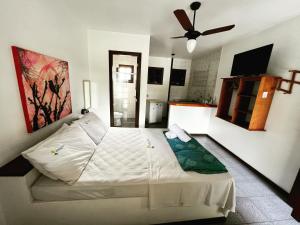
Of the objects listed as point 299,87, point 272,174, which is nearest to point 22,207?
point 272,174

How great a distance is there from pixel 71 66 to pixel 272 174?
373 centimetres

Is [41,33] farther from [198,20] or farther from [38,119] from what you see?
[198,20]

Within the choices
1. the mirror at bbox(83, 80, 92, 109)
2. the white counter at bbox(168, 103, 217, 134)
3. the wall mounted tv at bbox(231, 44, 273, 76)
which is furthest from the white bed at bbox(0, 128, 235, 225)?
the white counter at bbox(168, 103, 217, 134)

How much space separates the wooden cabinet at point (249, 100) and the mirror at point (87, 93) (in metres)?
2.96

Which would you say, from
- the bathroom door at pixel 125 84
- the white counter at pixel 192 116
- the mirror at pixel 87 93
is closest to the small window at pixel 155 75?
the bathroom door at pixel 125 84

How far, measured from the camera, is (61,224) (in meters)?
1.17

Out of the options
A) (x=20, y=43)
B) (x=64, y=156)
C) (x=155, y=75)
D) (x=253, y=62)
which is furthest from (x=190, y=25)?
(x=155, y=75)

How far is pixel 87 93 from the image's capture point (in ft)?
8.77

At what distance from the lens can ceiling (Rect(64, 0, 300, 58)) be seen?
1611 millimetres

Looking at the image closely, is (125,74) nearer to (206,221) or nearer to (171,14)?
(171,14)

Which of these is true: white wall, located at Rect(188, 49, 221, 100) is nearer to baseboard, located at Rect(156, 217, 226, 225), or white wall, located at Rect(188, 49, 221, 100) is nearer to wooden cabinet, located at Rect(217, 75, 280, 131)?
wooden cabinet, located at Rect(217, 75, 280, 131)

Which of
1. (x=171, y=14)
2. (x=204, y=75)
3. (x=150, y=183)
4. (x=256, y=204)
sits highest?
(x=171, y=14)

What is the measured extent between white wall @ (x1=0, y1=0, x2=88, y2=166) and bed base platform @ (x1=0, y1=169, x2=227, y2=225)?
0.96ft

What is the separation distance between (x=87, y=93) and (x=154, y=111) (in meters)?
2.42
